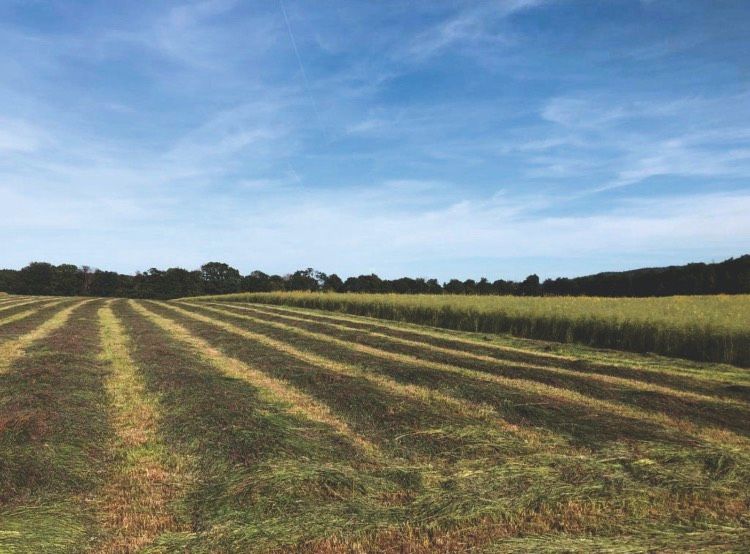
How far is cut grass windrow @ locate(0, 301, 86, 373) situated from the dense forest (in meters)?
30.3

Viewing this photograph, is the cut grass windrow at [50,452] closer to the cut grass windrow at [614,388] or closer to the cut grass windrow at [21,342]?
the cut grass windrow at [21,342]

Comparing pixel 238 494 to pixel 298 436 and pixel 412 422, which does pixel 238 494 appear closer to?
pixel 298 436

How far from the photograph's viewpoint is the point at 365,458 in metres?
5.63

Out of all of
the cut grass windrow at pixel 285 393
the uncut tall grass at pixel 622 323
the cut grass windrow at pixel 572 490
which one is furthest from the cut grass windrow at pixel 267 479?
the uncut tall grass at pixel 622 323

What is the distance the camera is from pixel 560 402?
8.41 m

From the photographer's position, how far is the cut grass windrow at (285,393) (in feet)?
21.3

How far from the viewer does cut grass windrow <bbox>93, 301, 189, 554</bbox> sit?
394 centimetres

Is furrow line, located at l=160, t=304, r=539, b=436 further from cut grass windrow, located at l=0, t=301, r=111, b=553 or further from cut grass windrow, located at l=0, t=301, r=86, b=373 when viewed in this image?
cut grass windrow, located at l=0, t=301, r=86, b=373

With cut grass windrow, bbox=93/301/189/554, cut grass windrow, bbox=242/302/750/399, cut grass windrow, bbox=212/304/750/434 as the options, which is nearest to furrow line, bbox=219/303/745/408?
cut grass windrow, bbox=212/304/750/434

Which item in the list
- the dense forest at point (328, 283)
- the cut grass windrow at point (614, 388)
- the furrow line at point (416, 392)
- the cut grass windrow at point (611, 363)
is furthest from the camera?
the dense forest at point (328, 283)

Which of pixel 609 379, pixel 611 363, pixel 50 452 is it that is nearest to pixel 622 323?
pixel 611 363

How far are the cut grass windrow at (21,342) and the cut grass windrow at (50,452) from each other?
0.77m

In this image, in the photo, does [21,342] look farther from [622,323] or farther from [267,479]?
[622,323]

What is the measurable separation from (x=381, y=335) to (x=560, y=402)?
33.8ft
